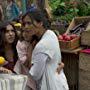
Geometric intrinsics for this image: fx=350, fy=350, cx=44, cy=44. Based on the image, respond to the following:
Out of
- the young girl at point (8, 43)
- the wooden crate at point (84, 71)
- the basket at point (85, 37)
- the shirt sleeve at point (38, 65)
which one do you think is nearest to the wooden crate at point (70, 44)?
the basket at point (85, 37)

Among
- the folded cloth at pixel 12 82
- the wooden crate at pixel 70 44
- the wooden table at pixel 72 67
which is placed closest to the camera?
the folded cloth at pixel 12 82

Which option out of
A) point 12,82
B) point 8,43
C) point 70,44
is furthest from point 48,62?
point 70,44

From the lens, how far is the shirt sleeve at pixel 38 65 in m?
3.63

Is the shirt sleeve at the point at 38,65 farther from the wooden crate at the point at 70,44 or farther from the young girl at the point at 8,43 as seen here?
the wooden crate at the point at 70,44

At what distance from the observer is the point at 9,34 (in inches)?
156

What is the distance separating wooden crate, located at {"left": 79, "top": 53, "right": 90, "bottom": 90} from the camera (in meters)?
5.35

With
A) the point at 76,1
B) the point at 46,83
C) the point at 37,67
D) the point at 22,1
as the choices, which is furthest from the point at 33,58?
the point at 22,1

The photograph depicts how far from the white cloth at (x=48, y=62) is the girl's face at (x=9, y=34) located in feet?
1.48

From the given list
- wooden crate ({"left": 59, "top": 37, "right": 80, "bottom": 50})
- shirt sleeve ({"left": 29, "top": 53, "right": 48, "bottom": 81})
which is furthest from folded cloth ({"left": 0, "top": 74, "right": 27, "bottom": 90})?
wooden crate ({"left": 59, "top": 37, "right": 80, "bottom": 50})

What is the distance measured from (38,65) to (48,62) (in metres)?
0.13

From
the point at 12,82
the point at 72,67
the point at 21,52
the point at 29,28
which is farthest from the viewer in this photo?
the point at 72,67

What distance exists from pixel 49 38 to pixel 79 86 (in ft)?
6.88

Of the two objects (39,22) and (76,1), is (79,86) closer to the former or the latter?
(39,22)

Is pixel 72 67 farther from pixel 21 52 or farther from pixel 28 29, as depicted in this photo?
pixel 28 29
